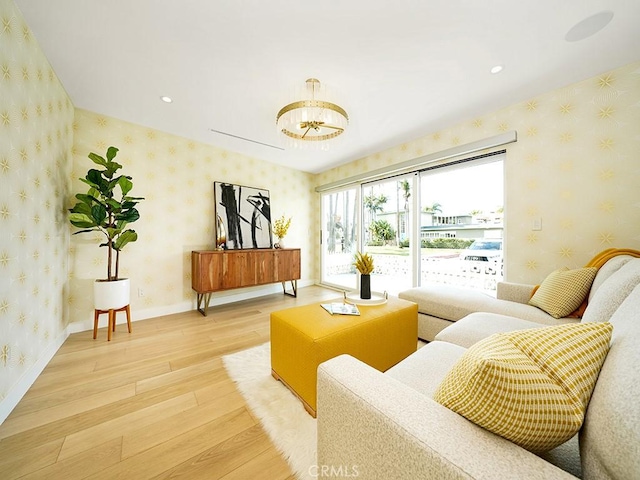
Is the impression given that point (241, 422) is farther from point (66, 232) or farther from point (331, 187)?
point (331, 187)

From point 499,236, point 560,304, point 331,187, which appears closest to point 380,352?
point 560,304

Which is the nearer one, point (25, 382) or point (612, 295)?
point (612, 295)

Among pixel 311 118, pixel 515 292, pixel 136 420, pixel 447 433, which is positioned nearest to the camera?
pixel 447 433

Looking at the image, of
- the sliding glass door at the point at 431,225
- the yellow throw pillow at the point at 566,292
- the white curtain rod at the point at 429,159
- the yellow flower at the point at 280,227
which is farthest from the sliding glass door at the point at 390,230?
the yellow throw pillow at the point at 566,292

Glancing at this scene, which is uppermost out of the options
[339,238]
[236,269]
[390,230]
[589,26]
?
[589,26]

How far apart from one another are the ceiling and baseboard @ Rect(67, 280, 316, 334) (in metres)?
2.35

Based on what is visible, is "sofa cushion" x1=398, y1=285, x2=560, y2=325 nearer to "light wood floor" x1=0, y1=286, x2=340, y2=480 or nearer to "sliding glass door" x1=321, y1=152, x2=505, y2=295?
"sliding glass door" x1=321, y1=152, x2=505, y2=295

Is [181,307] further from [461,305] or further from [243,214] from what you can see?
[461,305]

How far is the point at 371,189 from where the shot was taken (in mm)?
4277

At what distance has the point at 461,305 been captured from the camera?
6.82 feet

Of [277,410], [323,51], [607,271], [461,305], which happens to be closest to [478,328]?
[461,305]

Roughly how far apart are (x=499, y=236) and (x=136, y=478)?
3.60 m

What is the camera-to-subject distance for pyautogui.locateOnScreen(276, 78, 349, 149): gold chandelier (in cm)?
190

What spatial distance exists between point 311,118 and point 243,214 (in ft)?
7.56
